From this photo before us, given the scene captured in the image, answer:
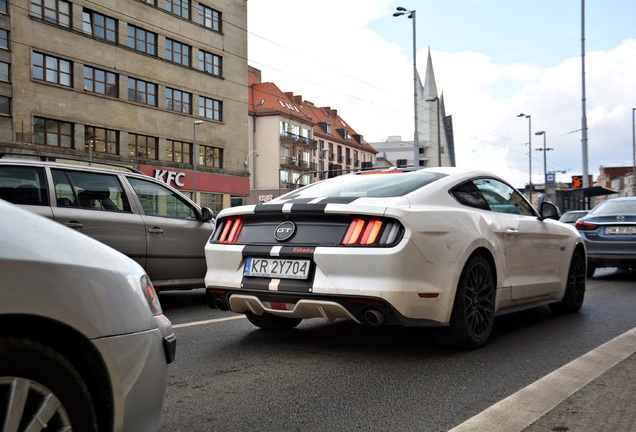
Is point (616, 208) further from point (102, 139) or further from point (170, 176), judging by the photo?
point (170, 176)

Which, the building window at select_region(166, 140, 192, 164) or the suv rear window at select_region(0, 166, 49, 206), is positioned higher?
the building window at select_region(166, 140, 192, 164)

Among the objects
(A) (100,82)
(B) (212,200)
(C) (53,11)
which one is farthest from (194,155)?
(C) (53,11)

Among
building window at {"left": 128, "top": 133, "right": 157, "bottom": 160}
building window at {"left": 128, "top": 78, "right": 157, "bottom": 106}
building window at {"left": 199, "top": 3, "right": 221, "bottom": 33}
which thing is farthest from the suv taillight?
building window at {"left": 199, "top": 3, "right": 221, "bottom": 33}

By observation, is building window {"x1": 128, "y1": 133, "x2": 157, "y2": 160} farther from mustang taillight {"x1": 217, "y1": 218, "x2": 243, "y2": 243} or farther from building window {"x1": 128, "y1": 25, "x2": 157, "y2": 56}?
mustang taillight {"x1": 217, "y1": 218, "x2": 243, "y2": 243}

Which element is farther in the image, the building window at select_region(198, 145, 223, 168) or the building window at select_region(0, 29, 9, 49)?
the building window at select_region(198, 145, 223, 168)

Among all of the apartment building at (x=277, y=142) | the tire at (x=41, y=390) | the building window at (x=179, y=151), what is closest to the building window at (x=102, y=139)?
the building window at (x=179, y=151)

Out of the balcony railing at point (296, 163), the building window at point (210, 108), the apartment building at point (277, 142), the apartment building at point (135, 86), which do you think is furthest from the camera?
the balcony railing at point (296, 163)

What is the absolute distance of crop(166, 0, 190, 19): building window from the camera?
133 feet

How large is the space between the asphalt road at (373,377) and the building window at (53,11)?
1270 inches

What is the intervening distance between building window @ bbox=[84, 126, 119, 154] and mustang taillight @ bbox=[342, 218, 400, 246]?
33.6 m

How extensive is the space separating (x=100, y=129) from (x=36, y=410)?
36755mm

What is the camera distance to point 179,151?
136ft

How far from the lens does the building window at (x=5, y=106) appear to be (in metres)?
30.8

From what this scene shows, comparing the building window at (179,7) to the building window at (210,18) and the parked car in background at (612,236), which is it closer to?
the building window at (210,18)
